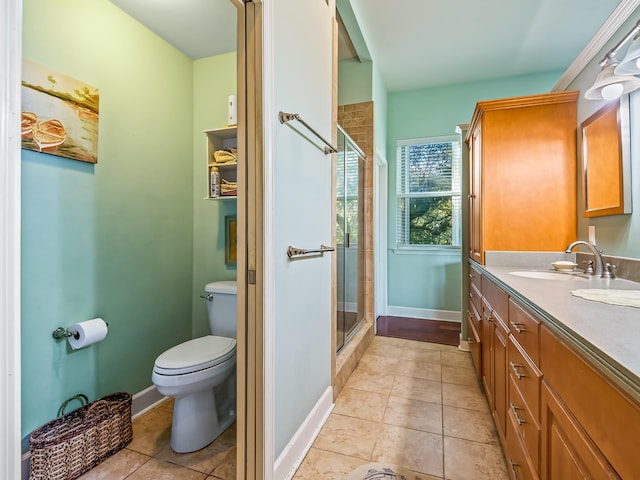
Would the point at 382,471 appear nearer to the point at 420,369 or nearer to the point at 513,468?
the point at 513,468

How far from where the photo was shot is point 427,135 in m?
4.14

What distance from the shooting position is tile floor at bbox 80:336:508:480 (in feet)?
4.96

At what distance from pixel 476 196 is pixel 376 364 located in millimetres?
1631

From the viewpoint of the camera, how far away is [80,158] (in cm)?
175

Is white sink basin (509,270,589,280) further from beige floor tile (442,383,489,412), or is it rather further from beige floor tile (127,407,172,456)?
beige floor tile (127,407,172,456)

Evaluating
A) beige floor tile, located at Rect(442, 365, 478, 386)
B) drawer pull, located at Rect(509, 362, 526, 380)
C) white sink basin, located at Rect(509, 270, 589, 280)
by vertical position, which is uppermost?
white sink basin, located at Rect(509, 270, 589, 280)

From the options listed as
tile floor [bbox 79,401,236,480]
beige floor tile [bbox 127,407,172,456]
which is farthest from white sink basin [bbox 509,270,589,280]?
beige floor tile [bbox 127,407,172,456]

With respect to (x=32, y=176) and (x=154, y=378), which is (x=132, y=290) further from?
(x=32, y=176)

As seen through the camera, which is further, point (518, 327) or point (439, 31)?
point (439, 31)

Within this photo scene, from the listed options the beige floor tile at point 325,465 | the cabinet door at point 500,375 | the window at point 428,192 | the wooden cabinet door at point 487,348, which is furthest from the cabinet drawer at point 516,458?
the window at point 428,192

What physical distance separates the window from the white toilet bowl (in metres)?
3.10

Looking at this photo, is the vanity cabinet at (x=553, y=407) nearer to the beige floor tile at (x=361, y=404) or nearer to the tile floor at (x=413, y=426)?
the tile floor at (x=413, y=426)

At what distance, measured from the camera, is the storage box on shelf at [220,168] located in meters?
2.29

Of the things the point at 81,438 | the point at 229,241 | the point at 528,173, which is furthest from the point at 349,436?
the point at 528,173
